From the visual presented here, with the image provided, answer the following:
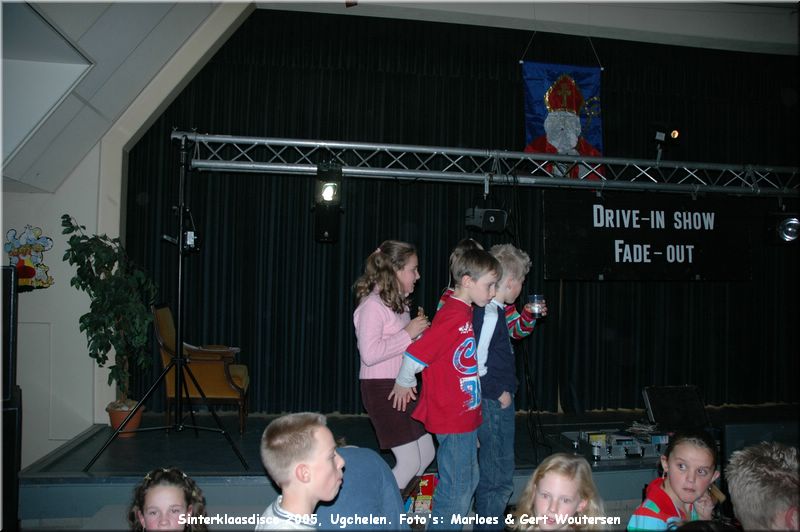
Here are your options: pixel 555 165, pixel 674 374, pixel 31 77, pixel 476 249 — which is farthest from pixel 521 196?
pixel 31 77

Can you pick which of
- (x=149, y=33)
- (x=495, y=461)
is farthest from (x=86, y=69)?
(x=495, y=461)

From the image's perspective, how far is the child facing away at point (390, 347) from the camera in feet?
8.47

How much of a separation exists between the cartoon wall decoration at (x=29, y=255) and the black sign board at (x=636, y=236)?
3.91 metres

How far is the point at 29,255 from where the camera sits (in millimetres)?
4336

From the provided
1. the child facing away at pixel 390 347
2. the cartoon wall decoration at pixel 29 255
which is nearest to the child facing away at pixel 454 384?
the child facing away at pixel 390 347

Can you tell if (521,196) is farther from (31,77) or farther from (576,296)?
(31,77)

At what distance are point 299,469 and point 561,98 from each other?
4973 mm

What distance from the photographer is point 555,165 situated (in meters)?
5.25

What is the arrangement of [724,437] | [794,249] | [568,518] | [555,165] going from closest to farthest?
[568,518] → [724,437] → [555,165] → [794,249]

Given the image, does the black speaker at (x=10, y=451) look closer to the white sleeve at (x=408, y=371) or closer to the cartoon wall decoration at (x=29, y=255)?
the white sleeve at (x=408, y=371)

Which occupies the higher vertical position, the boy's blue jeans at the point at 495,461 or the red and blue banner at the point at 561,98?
the red and blue banner at the point at 561,98

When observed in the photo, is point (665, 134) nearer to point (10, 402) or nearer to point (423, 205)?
point (423, 205)

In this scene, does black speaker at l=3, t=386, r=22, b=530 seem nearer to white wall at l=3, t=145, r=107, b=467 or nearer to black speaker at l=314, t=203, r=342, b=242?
white wall at l=3, t=145, r=107, b=467

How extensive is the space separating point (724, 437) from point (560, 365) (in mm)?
3651
